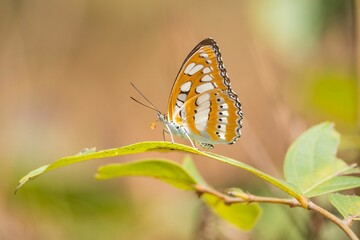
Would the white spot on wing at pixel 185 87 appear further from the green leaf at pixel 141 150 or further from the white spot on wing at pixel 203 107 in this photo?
the green leaf at pixel 141 150

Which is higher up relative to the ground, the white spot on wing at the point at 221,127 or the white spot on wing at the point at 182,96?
the white spot on wing at the point at 182,96

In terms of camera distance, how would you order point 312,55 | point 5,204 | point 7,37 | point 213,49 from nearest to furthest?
point 213,49 < point 312,55 < point 5,204 < point 7,37

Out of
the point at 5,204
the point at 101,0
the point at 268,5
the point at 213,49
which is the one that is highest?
the point at 101,0

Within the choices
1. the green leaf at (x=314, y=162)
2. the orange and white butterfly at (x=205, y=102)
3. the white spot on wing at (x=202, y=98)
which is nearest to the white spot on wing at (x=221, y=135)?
the orange and white butterfly at (x=205, y=102)

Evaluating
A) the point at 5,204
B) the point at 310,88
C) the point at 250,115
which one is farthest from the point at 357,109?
the point at 250,115

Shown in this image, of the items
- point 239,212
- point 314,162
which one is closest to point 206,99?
point 239,212

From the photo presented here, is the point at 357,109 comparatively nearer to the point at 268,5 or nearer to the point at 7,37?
the point at 268,5

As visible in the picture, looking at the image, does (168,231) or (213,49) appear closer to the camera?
(213,49)

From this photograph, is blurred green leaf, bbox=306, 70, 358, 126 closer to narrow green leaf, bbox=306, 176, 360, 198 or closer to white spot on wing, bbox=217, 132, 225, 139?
white spot on wing, bbox=217, 132, 225, 139
